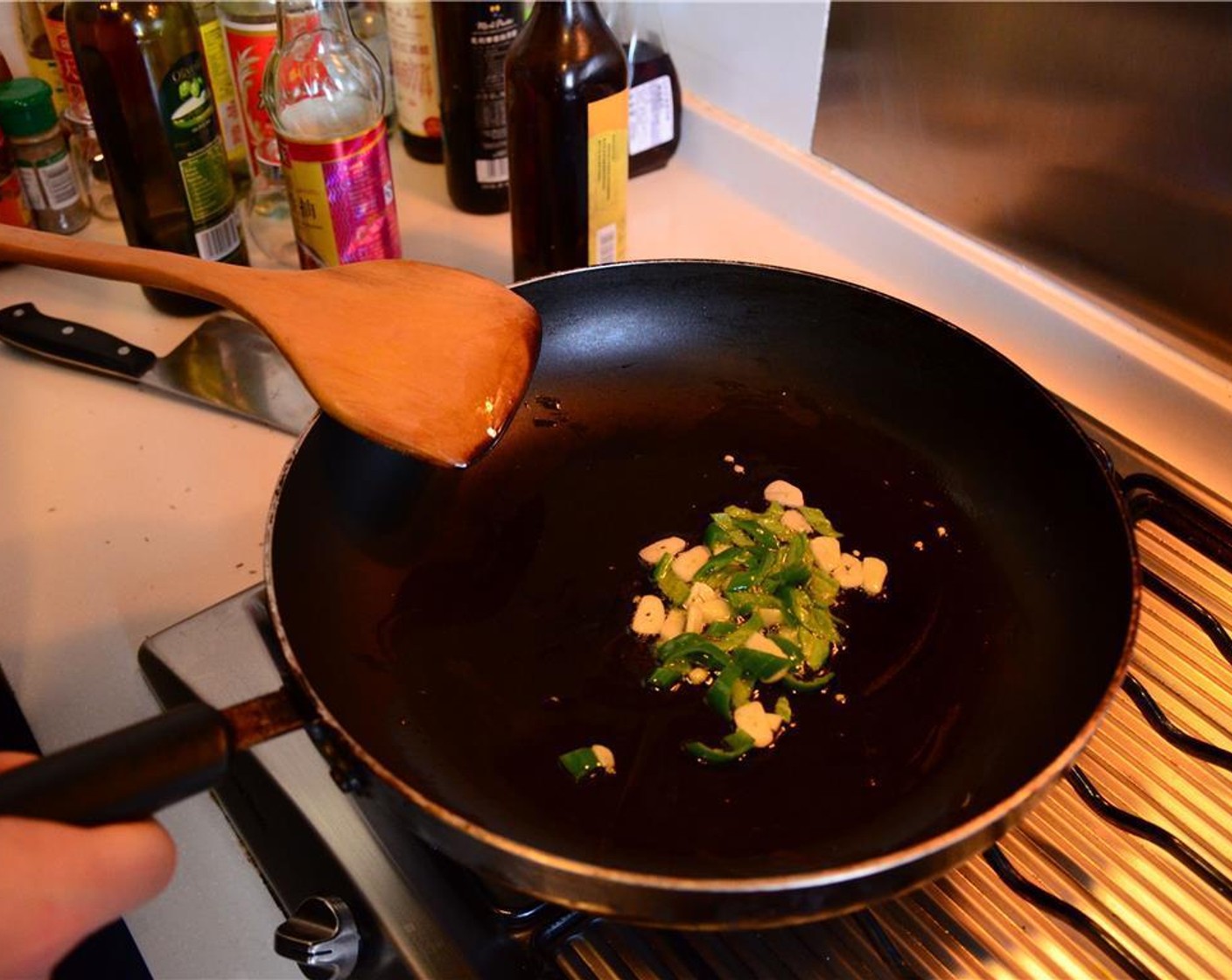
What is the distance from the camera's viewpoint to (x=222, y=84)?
3.30ft

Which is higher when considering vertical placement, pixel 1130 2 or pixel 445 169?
pixel 1130 2

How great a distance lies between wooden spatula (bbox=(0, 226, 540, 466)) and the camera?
0.65 meters

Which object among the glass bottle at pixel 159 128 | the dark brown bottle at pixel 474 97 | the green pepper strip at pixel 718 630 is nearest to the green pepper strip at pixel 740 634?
the green pepper strip at pixel 718 630

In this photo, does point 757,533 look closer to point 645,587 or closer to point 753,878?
point 645,587

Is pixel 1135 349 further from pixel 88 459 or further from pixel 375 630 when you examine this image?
pixel 88 459

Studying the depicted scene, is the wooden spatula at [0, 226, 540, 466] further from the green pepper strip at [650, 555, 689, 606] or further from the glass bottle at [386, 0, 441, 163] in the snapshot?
the glass bottle at [386, 0, 441, 163]

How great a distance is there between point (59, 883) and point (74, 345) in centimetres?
62

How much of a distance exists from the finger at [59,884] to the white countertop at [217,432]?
21 centimetres

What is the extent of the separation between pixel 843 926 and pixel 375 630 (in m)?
0.30

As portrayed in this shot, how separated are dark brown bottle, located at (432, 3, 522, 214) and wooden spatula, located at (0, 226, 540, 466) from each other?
10.1 inches

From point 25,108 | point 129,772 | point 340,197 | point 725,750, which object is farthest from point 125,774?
point 25,108

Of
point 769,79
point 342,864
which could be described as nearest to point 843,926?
point 342,864

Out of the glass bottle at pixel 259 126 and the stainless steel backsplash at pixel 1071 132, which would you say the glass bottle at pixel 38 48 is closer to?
the glass bottle at pixel 259 126

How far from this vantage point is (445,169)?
43.2 inches
